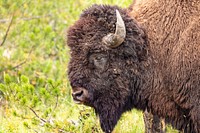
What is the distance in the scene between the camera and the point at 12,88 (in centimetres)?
741

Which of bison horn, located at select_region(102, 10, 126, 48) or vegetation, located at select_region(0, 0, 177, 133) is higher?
bison horn, located at select_region(102, 10, 126, 48)

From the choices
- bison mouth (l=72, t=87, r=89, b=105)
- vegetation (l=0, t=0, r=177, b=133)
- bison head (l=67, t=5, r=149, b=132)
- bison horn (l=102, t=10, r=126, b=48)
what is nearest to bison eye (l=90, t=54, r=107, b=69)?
bison head (l=67, t=5, r=149, b=132)

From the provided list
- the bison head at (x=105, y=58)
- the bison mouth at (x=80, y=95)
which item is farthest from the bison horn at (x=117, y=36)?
the bison mouth at (x=80, y=95)

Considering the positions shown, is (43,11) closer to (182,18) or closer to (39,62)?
(39,62)

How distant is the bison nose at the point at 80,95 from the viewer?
20.7ft

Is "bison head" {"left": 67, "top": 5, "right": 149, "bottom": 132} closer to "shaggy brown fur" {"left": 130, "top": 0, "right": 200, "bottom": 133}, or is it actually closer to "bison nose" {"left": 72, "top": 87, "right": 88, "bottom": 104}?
"bison nose" {"left": 72, "top": 87, "right": 88, "bottom": 104}

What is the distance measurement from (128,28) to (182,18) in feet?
1.91

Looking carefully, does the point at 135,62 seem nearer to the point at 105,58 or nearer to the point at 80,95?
the point at 105,58

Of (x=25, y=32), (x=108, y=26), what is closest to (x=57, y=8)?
(x=25, y=32)

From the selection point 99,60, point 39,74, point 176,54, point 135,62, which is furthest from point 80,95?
point 39,74

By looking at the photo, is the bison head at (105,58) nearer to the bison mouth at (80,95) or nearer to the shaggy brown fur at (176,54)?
the bison mouth at (80,95)

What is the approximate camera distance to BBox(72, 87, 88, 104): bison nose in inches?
248

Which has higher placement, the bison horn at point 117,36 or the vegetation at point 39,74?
the bison horn at point 117,36

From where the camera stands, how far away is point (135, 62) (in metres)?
6.45
